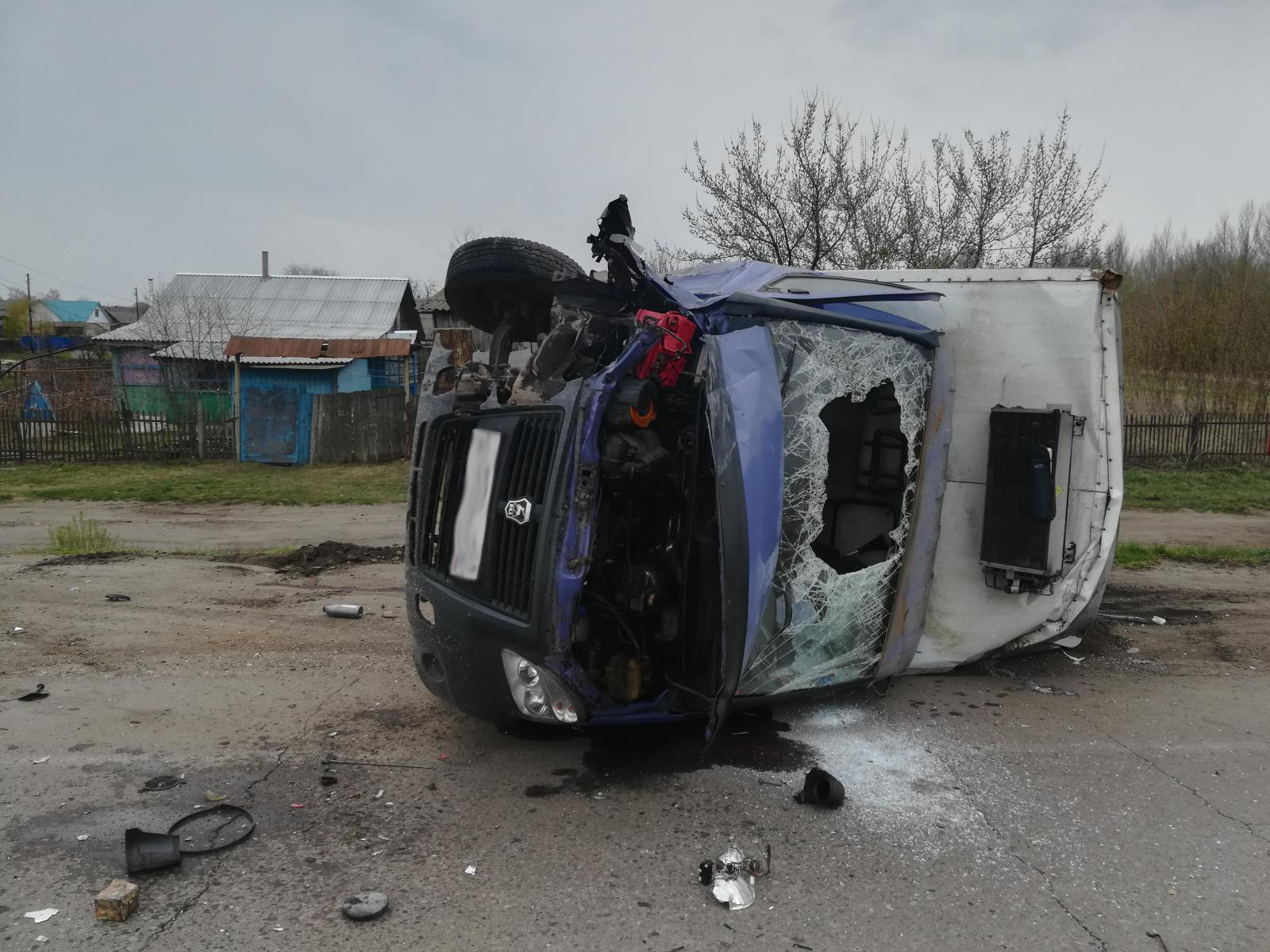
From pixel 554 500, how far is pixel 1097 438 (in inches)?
133

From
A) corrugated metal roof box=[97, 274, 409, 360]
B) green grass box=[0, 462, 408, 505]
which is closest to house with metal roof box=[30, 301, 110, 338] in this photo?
corrugated metal roof box=[97, 274, 409, 360]

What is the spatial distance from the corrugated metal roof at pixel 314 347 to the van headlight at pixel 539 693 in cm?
1681

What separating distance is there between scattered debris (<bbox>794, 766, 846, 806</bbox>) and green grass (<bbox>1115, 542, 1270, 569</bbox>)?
18.9ft

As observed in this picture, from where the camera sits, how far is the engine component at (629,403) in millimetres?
3326

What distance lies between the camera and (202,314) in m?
23.3

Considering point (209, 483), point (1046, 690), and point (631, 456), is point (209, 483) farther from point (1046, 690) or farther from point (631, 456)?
point (1046, 690)

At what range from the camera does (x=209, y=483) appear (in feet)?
47.0

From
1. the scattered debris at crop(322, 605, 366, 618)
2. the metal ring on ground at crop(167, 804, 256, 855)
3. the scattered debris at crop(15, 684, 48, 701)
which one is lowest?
the metal ring on ground at crop(167, 804, 256, 855)

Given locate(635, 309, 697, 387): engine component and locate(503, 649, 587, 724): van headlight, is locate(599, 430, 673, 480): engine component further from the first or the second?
locate(503, 649, 587, 724): van headlight

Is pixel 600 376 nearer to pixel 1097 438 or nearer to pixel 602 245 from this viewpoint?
pixel 602 245

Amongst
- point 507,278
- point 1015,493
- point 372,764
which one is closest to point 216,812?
point 372,764

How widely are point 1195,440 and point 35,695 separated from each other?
58.4 ft

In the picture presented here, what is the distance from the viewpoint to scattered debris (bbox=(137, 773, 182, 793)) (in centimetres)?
357

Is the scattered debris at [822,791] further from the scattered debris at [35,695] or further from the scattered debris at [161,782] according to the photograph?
the scattered debris at [35,695]
